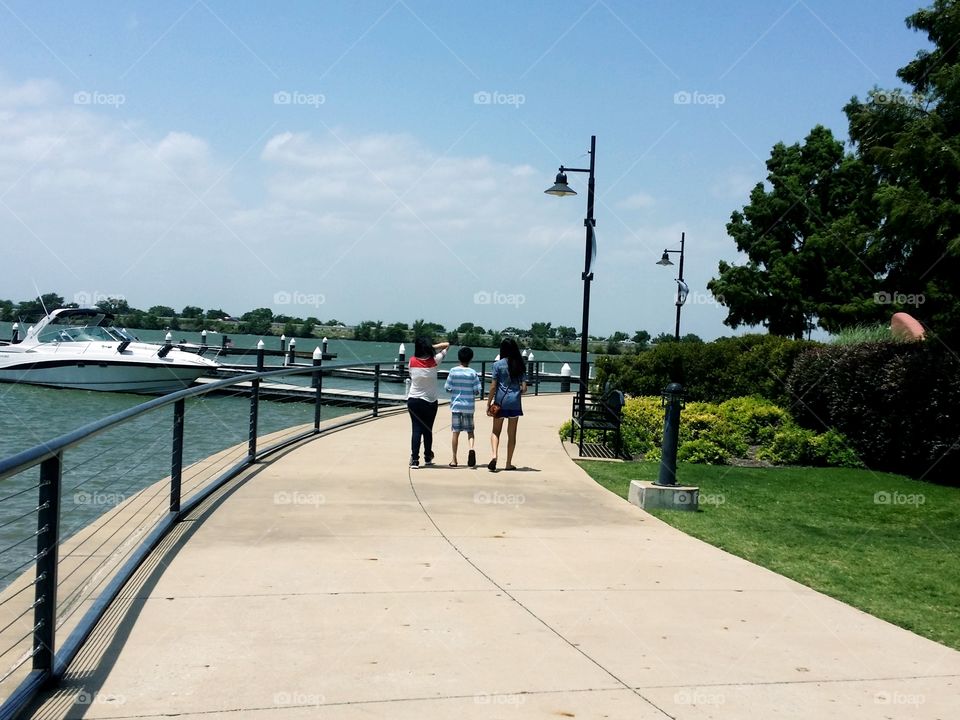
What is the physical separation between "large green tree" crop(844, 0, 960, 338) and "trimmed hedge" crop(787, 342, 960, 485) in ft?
2.05

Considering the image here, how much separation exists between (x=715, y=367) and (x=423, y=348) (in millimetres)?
9153

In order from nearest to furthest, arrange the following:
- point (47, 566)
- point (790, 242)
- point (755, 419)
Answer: point (47, 566), point (755, 419), point (790, 242)

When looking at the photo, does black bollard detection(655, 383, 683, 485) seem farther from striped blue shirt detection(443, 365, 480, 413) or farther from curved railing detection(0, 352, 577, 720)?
curved railing detection(0, 352, 577, 720)

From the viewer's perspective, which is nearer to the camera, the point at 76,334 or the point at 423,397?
the point at 423,397

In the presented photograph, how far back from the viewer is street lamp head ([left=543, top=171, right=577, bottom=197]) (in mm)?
16141

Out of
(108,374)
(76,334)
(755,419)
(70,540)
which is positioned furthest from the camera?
(76,334)

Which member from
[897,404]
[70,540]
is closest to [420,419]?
[70,540]

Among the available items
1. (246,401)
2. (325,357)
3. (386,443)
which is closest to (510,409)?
(386,443)

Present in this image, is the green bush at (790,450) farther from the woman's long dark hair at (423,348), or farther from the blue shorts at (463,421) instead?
the woman's long dark hair at (423,348)

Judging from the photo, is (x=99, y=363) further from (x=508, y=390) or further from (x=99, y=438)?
(x=508, y=390)

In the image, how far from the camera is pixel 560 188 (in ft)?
52.9

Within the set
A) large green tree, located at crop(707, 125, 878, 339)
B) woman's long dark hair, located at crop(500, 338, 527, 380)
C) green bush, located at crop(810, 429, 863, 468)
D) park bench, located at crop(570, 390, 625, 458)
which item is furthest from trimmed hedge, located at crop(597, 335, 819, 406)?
large green tree, located at crop(707, 125, 878, 339)

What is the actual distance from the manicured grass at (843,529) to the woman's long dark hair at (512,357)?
175cm

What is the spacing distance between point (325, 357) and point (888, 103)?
1470 inches
